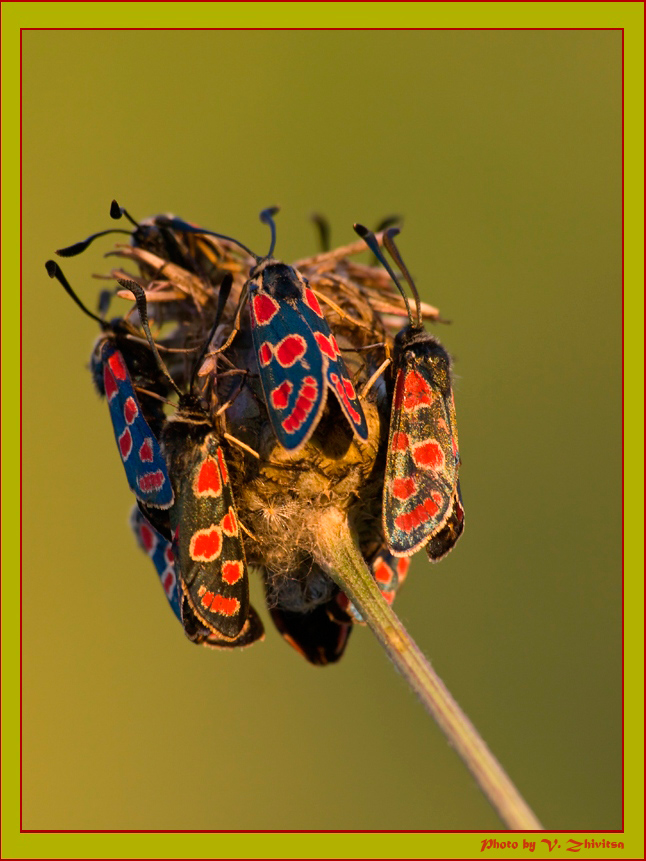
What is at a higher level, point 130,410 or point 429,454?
point 130,410

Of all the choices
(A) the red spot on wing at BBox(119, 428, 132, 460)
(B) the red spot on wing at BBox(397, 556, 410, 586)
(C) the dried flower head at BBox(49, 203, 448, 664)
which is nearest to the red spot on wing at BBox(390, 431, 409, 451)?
(C) the dried flower head at BBox(49, 203, 448, 664)

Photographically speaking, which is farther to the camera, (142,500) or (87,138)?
(87,138)

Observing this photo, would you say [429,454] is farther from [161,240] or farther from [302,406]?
[161,240]

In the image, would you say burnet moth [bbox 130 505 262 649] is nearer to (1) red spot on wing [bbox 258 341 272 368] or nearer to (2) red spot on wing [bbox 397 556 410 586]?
(2) red spot on wing [bbox 397 556 410 586]

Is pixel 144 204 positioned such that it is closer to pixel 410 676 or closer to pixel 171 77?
pixel 171 77

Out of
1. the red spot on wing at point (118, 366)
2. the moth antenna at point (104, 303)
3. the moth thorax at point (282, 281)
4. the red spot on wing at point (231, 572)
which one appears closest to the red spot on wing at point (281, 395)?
the moth thorax at point (282, 281)

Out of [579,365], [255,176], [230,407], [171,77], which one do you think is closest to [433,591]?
[579,365]

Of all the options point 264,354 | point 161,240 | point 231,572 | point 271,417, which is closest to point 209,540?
point 231,572
